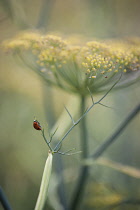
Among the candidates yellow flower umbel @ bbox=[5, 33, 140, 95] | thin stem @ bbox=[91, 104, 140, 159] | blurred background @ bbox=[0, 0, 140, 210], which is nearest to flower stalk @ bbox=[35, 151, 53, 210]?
yellow flower umbel @ bbox=[5, 33, 140, 95]

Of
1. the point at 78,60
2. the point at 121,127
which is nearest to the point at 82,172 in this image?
the point at 121,127

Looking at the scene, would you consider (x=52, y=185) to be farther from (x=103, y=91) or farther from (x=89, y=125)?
(x=89, y=125)

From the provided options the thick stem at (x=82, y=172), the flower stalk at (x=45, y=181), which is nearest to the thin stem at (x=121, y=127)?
the thick stem at (x=82, y=172)

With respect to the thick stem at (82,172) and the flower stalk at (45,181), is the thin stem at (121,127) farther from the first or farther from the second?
the flower stalk at (45,181)

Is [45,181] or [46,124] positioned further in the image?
[46,124]

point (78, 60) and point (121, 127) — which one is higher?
point (78, 60)

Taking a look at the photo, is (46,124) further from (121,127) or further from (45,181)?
(45,181)

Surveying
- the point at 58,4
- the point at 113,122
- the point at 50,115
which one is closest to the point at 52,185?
the point at 50,115

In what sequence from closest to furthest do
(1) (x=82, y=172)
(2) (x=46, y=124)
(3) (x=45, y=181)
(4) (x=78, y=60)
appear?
(3) (x=45, y=181) < (4) (x=78, y=60) < (1) (x=82, y=172) < (2) (x=46, y=124)

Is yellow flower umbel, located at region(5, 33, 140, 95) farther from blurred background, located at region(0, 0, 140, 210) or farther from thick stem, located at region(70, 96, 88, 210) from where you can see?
blurred background, located at region(0, 0, 140, 210)
